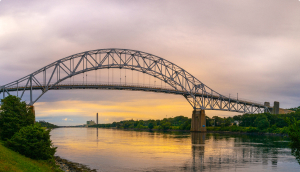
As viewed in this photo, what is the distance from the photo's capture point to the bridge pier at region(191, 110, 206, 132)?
114 metres

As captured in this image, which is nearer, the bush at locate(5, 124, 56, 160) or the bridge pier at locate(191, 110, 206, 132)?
the bush at locate(5, 124, 56, 160)

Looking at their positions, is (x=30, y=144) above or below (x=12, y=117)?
below

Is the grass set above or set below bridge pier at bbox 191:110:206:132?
above

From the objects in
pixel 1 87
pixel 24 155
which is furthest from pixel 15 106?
pixel 1 87

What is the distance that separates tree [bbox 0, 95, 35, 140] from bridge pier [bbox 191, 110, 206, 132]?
87.4m

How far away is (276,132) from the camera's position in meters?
99.3

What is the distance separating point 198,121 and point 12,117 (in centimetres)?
9213

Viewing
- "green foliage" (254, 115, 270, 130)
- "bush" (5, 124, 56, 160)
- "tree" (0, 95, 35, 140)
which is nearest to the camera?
"bush" (5, 124, 56, 160)

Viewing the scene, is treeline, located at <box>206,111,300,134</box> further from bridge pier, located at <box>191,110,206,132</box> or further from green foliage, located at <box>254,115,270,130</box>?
bridge pier, located at <box>191,110,206,132</box>

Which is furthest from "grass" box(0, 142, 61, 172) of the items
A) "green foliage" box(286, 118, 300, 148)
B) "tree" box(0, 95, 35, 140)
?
"green foliage" box(286, 118, 300, 148)

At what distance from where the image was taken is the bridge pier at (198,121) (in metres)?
114

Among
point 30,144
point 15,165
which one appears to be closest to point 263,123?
point 30,144

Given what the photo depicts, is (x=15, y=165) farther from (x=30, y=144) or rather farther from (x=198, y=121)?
(x=198, y=121)

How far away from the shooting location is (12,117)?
3244 cm
